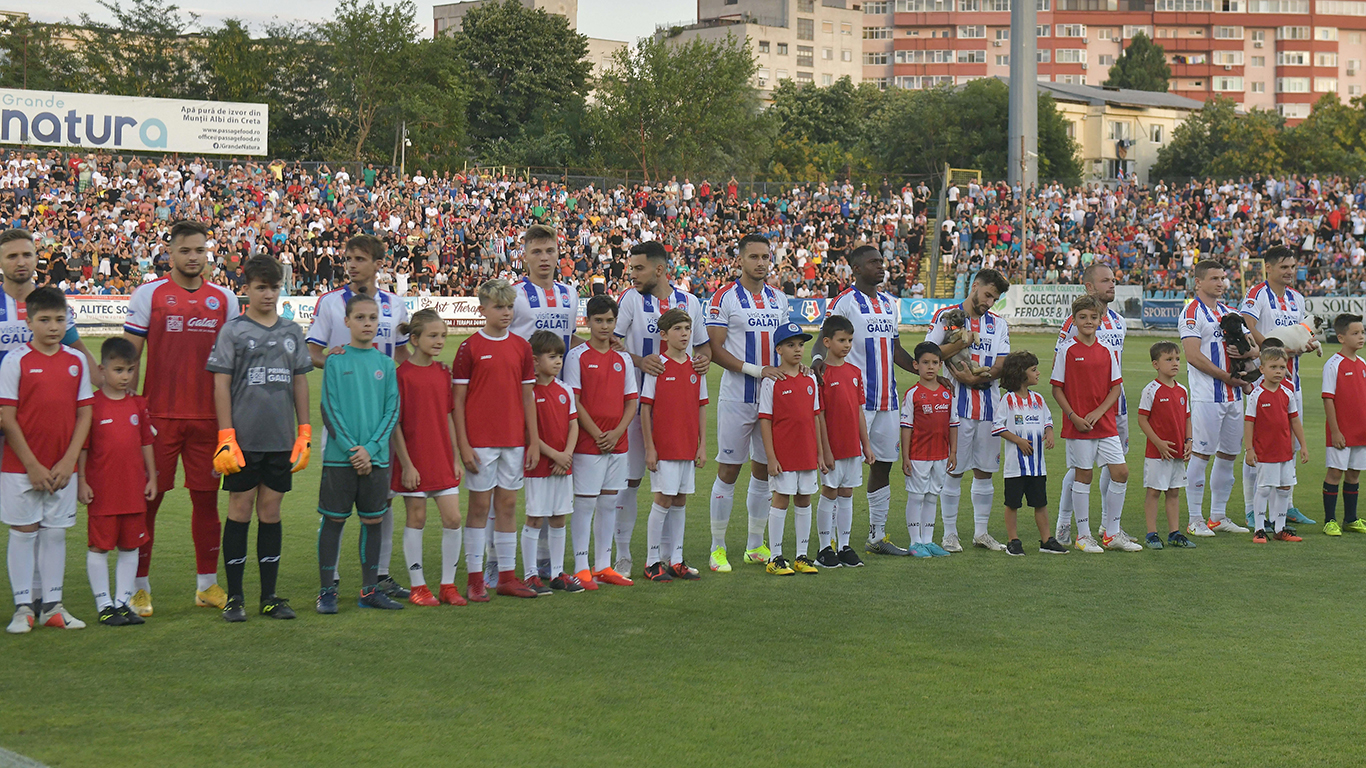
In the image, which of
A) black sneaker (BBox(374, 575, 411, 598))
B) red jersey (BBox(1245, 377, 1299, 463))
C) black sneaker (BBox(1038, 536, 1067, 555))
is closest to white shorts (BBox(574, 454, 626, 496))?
black sneaker (BBox(374, 575, 411, 598))

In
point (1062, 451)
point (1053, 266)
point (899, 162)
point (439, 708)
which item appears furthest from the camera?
point (899, 162)

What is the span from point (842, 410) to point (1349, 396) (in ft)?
15.3

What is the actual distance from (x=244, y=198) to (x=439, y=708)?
36385 mm

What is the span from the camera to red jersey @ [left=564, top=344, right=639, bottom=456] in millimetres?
8039

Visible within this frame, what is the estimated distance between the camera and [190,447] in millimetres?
7164

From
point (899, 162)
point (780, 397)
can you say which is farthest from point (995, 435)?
point (899, 162)

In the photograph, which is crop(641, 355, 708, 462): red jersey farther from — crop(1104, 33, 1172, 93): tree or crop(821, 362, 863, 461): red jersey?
crop(1104, 33, 1172, 93): tree

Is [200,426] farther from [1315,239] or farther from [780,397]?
[1315,239]

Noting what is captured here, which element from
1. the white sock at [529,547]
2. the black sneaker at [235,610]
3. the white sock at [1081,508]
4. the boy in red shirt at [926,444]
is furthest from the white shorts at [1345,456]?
the black sneaker at [235,610]

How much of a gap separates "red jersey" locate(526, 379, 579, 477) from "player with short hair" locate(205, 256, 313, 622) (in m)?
1.47

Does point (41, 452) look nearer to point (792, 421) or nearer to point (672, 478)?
point (672, 478)

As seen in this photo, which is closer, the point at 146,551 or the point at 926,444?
the point at 146,551

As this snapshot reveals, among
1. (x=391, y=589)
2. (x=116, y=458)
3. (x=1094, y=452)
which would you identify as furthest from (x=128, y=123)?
(x=1094, y=452)

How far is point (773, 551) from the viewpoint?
844cm
